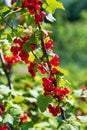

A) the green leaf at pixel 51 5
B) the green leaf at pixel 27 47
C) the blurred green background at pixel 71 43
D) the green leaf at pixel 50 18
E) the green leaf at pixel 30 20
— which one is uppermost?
the blurred green background at pixel 71 43

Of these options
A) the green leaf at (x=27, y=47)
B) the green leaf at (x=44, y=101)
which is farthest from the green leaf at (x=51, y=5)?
the green leaf at (x=44, y=101)

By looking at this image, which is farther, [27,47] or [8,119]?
[8,119]

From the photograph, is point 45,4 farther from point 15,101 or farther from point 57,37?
point 57,37

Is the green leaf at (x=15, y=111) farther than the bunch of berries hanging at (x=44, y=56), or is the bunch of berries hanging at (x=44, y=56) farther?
the green leaf at (x=15, y=111)

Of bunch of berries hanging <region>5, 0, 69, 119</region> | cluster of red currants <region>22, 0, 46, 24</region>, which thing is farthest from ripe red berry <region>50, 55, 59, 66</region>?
cluster of red currants <region>22, 0, 46, 24</region>

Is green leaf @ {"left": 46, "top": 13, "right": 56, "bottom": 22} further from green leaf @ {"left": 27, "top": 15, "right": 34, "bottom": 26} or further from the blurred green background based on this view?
the blurred green background

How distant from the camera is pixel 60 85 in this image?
3639 mm

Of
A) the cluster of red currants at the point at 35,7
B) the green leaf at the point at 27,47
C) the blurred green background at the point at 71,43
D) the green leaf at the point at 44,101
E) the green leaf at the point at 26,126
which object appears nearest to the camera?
the cluster of red currants at the point at 35,7

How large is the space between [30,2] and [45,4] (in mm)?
147

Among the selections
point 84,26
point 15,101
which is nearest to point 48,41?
point 15,101

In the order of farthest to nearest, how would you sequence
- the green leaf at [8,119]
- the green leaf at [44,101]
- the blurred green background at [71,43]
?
1. the blurred green background at [71,43]
2. the green leaf at [8,119]
3. the green leaf at [44,101]

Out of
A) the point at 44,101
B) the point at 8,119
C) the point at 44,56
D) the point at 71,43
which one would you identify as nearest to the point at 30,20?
the point at 44,56

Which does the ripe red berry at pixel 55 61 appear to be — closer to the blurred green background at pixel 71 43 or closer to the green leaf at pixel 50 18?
the green leaf at pixel 50 18

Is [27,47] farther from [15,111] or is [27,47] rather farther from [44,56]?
[15,111]
